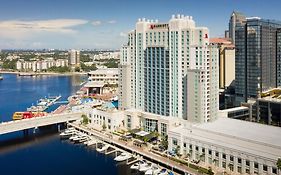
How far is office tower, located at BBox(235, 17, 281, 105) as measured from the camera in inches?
1264

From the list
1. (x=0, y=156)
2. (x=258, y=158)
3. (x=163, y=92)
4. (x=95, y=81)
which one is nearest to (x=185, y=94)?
(x=163, y=92)

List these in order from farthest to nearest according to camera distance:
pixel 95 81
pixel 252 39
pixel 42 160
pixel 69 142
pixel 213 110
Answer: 1. pixel 95 81
2. pixel 252 39
3. pixel 69 142
4. pixel 213 110
5. pixel 42 160

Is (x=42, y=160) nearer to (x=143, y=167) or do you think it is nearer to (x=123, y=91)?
(x=143, y=167)

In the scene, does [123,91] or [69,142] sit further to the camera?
[123,91]

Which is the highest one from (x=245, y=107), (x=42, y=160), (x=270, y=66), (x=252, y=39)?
(x=252, y=39)

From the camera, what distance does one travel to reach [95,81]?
53250 mm

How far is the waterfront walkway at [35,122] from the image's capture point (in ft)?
89.7

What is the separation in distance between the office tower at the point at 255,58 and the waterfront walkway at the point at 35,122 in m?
15.7

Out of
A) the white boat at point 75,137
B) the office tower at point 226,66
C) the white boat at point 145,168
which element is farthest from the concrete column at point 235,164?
the office tower at point 226,66

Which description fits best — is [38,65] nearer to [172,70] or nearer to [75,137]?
[75,137]

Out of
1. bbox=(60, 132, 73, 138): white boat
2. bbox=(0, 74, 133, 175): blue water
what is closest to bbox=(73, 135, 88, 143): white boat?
bbox=(0, 74, 133, 175): blue water

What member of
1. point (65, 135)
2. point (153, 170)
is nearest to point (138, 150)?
point (153, 170)

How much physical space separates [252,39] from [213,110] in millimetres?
9911

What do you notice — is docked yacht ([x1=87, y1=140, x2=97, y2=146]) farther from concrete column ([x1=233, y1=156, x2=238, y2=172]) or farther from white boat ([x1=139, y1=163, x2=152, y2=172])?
concrete column ([x1=233, y1=156, x2=238, y2=172])
